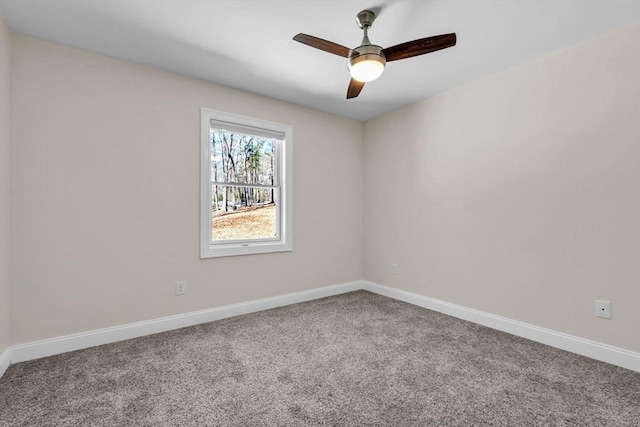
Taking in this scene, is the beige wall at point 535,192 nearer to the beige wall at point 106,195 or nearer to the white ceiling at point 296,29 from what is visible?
the white ceiling at point 296,29

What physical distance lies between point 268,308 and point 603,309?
2933 millimetres

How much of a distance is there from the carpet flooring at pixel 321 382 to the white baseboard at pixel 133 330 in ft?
0.25

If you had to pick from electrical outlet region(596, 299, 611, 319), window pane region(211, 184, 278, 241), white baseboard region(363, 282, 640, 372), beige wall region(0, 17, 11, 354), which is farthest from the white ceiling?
white baseboard region(363, 282, 640, 372)

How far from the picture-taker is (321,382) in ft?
6.09

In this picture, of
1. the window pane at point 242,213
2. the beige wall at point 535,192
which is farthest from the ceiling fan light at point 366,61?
the window pane at point 242,213

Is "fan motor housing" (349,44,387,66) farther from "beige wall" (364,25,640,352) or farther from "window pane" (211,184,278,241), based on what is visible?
"window pane" (211,184,278,241)

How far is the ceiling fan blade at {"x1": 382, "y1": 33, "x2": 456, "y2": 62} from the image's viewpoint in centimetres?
178

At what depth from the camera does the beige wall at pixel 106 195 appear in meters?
2.19

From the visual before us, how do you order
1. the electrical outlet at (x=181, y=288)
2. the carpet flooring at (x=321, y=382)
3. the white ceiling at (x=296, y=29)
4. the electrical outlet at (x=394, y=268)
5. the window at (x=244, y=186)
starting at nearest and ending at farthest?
the carpet flooring at (x=321, y=382) < the white ceiling at (x=296, y=29) < the electrical outlet at (x=181, y=288) < the window at (x=244, y=186) < the electrical outlet at (x=394, y=268)

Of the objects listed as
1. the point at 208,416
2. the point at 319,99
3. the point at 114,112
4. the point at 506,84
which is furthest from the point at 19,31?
the point at 506,84

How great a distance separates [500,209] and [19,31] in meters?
4.13

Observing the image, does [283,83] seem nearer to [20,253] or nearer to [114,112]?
[114,112]

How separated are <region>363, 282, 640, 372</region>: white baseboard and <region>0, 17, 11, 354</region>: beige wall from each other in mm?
3591

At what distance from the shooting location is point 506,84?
269cm
